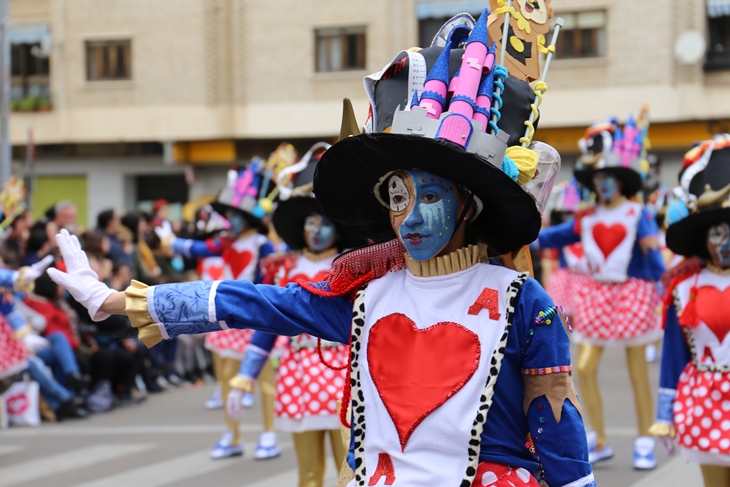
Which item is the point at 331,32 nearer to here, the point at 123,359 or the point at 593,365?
the point at 123,359

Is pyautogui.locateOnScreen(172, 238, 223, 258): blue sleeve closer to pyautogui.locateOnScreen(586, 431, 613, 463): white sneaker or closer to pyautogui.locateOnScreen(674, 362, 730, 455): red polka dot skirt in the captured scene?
pyautogui.locateOnScreen(586, 431, 613, 463): white sneaker

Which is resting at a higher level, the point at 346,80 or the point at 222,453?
the point at 346,80

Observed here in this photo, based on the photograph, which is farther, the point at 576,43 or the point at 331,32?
the point at 331,32

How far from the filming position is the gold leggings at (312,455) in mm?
6293

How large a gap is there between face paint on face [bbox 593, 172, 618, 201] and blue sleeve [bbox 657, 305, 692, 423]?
2950mm

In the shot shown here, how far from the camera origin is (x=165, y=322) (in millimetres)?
3152

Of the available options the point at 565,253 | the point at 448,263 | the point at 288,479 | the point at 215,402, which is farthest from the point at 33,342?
the point at 565,253

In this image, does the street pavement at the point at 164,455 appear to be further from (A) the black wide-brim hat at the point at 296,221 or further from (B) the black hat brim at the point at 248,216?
(B) the black hat brim at the point at 248,216

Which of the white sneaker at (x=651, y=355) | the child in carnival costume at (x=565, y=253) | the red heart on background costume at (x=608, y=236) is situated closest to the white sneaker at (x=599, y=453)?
the red heart on background costume at (x=608, y=236)

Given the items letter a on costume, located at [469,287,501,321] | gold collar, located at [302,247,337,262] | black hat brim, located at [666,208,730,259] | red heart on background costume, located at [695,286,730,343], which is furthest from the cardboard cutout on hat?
gold collar, located at [302,247,337,262]

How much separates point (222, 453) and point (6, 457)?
1873 mm

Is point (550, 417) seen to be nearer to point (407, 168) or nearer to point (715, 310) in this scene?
point (407, 168)

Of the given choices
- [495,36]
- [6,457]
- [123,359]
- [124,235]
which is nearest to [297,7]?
[124,235]

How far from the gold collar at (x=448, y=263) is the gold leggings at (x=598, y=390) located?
532 cm
